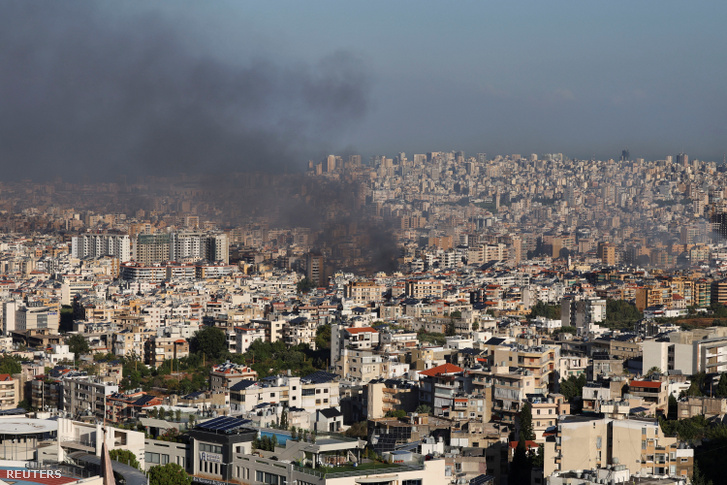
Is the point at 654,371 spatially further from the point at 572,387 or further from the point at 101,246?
the point at 101,246

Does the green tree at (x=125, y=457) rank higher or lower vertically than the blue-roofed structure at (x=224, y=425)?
lower

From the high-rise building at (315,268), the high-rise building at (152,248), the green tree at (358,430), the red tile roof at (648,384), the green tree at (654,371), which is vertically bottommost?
the green tree at (358,430)

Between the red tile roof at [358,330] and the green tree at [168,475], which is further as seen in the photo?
the red tile roof at [358,330]

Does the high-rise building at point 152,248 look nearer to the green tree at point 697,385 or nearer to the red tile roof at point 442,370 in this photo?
the red tile roof at point 442,370

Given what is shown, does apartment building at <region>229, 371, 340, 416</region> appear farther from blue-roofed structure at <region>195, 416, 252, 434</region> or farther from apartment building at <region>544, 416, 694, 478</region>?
blue-roofed structure at <region>195, 416, 252, 434</region>

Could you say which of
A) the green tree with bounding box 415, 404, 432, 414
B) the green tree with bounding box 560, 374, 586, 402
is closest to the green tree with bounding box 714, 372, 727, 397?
the green tree with bounding box 560, 374, 586, 402

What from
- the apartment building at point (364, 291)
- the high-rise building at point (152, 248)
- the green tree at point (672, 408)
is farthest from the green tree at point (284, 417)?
the high-rise building at point (152, 248)

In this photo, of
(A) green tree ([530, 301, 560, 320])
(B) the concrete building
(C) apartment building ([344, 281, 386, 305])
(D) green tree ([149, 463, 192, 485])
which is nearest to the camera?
(D) green tree ([149, 463, 192, 485])
